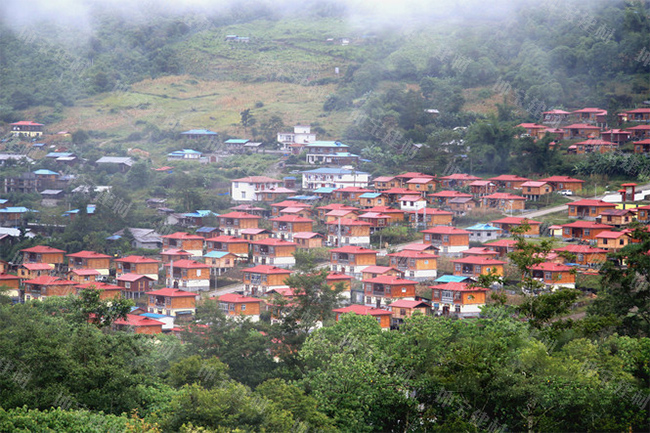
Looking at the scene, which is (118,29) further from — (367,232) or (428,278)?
(428,278)

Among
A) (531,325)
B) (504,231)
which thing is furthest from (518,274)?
(531,325)

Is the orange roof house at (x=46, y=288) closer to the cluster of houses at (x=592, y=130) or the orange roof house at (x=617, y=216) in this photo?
the orange roof house at (x=617, y=216)

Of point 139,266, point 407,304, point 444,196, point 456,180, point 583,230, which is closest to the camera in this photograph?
point 407,304

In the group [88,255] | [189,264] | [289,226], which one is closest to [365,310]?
[189,264]

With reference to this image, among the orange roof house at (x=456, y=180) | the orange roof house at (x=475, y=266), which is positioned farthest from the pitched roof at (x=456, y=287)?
the orange roof house at (x=456, y=180)

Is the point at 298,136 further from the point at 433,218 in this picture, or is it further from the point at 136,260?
the point at 136,260

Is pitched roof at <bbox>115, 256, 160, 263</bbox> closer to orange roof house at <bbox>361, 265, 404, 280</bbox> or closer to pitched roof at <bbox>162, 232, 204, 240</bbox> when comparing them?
pitched roof at <bbox>162, 232, 204, 240</bbox>

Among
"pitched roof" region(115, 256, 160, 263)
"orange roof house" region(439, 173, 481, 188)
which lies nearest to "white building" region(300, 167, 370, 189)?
"orange roof house" region(439, 173, 481, 188)
